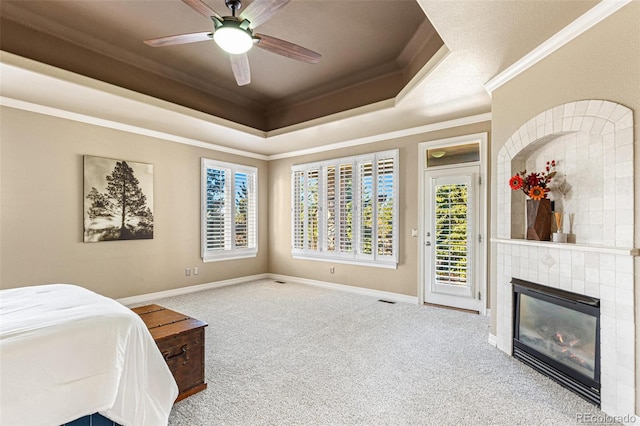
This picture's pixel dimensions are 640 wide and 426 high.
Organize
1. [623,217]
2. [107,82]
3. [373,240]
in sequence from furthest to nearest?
[373,240]
[107,82]
[623,217]

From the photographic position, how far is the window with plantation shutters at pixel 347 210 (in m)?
5.21

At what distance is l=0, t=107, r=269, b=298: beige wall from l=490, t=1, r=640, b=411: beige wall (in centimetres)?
493

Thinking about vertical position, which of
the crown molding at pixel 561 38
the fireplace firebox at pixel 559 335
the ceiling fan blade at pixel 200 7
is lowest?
the fireplace firebox at pixel 559 335

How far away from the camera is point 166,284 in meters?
5.24

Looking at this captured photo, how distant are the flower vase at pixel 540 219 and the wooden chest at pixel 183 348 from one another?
9.48 feet

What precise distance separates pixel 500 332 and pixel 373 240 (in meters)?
2.51

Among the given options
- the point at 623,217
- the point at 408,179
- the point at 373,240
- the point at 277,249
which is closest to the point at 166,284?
the point at 277,249

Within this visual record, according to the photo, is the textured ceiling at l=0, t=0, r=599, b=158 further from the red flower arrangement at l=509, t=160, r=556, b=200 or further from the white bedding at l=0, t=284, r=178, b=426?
the white bedding at l=0, t=284, r=178, b=426

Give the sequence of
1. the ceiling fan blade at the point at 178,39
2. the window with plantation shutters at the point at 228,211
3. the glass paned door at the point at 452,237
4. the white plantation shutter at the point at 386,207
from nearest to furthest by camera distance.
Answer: the ceiling fan blade at the point at 178,39, the glass paned door at the point at 452,237, the white plantation shutter at the point at 386,207, the window with plantation shutters at the point at 228,211

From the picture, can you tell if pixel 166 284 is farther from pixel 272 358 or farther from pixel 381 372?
pixel 381 372

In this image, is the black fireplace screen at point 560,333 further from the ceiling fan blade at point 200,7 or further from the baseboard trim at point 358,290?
the ceiling fan blade at point 200,7

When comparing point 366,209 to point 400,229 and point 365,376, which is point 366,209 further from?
point 365,376

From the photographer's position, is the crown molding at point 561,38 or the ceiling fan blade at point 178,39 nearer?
the crown molding at point 561,38

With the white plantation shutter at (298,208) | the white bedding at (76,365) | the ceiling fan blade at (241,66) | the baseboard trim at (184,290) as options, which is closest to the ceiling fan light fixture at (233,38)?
the ceiling fan blade at (241,66)
